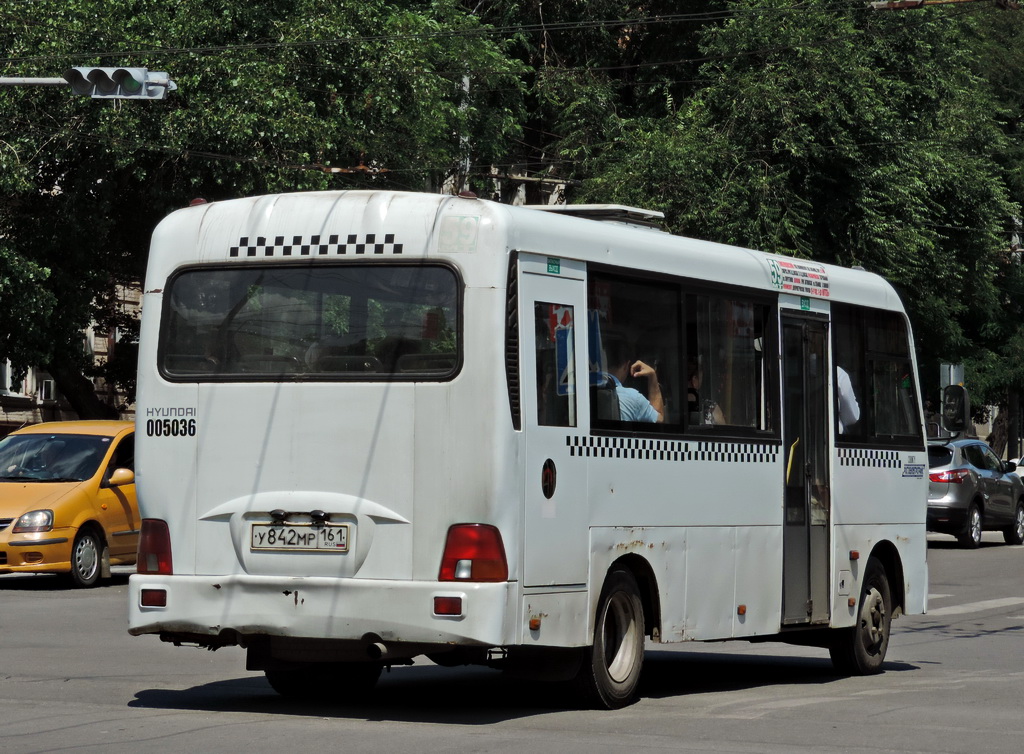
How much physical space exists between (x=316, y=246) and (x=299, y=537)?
5.00 feet

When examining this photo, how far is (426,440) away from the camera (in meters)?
8.73

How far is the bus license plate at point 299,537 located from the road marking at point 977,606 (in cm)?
1008

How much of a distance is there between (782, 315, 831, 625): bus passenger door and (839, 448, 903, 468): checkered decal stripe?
27 cm

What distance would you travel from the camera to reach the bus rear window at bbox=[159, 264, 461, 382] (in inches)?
348

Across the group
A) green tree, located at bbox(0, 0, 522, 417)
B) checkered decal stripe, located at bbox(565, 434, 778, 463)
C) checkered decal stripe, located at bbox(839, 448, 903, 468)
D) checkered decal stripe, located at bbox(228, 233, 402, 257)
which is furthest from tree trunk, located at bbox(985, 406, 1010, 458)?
checkered decal stripe, located at bbox(228, 233, 402, 257)

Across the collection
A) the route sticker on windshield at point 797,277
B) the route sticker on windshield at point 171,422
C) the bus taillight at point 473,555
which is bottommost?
the bus taillight at point 473,555

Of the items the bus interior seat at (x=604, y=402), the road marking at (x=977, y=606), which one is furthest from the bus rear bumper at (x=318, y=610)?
the road marking at (x=977, y=606)

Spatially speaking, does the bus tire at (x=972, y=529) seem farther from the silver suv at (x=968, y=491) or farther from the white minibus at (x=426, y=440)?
the white minibus at (x=426, y=440)

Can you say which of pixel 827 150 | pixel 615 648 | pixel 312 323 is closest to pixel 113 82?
pixel 312 323

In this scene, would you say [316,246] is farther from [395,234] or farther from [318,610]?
[318,610]

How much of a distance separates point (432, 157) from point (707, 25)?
8.04 meters

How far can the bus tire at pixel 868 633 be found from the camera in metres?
12.2

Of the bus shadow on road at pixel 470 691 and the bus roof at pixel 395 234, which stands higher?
the bus roof at pixel 395 234

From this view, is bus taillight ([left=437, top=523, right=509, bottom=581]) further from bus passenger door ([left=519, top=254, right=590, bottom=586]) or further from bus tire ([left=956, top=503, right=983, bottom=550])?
bus tire ([left=956, top=503, right=983, bottom=550])
